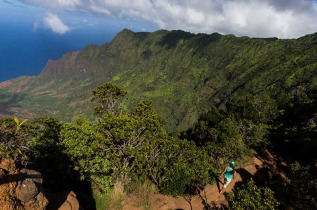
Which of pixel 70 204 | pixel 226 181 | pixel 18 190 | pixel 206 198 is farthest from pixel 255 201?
pixel 18 190

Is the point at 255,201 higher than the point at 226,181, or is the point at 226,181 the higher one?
the point at 255,201

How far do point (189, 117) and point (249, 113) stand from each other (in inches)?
5613

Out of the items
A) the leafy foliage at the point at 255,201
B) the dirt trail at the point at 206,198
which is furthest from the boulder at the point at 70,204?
the leafy foliage at the point at 255,201

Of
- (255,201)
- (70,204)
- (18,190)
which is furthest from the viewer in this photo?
(70,204)

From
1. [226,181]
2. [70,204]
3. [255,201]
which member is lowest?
[226,181]

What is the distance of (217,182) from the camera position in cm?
1359

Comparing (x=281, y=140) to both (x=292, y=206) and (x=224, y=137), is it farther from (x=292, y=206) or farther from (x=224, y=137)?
(x=292, y=206)

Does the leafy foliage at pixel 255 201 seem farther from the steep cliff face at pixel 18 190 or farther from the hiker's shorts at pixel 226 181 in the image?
the steep cliff face at pixel 18 190

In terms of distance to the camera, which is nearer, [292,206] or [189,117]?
[292,206]

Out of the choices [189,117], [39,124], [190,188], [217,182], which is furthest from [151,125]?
[189,117]

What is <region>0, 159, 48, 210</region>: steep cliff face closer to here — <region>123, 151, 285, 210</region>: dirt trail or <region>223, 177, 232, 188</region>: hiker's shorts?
<region>123, 151, 285, 210</region>: dirt trail

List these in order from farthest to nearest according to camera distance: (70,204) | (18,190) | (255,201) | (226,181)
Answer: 1. (226,181)
2. (70,204)
3. (18,190)
4. (255,201)

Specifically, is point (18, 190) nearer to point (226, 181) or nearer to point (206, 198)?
point (206, 198)

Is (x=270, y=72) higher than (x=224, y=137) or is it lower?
higher
